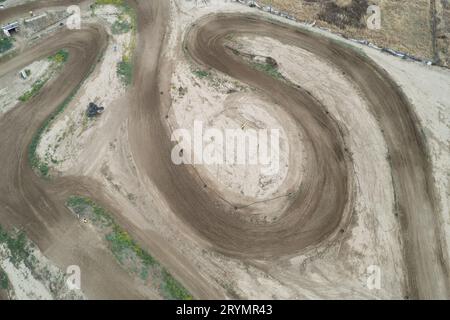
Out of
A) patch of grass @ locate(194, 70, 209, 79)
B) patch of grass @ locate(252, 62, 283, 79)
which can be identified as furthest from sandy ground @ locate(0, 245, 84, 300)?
patch of grass @ locate(252, 62, 283, 79)

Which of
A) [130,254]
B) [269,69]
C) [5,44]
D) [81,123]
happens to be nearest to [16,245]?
[130,254]

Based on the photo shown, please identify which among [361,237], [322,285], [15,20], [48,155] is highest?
[15,20]

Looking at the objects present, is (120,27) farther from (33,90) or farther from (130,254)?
(130,254)

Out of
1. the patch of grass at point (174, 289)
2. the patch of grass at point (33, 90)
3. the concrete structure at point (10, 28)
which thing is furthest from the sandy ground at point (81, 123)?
the patch of grass at point (174, 289)

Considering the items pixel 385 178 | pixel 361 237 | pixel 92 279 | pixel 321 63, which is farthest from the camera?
pixel 321 63

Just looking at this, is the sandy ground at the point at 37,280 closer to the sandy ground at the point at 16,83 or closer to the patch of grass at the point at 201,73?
the sandy ground at the point at 16,83

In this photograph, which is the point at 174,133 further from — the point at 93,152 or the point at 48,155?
the point at 48,155

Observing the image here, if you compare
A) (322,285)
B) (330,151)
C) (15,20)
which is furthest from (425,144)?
(15,20)

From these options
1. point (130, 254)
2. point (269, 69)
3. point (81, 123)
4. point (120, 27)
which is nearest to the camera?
point (130, 254)
